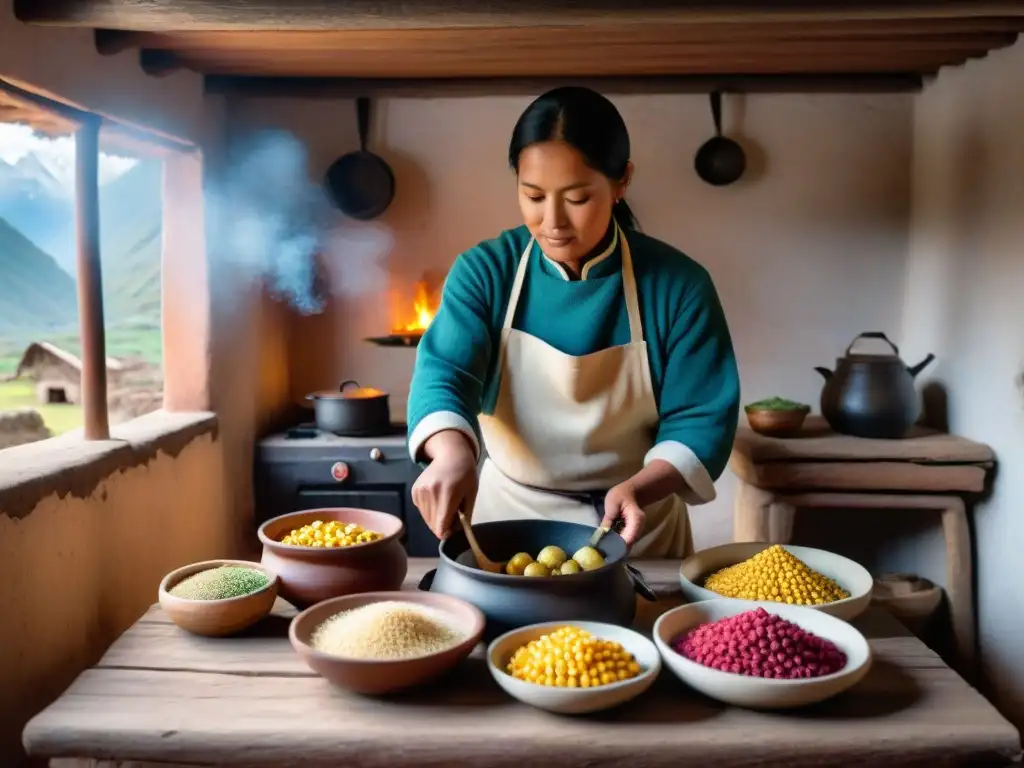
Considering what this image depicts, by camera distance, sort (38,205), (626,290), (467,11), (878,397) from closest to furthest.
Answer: (626,290) < (467,11) < (38,205) < (878,397)

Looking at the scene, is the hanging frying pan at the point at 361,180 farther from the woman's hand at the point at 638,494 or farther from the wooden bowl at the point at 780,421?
the woman's hand at the point at 638,494

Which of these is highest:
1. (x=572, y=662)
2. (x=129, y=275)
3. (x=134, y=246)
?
(x=134, y=246)

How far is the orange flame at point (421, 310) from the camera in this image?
3.45 metres

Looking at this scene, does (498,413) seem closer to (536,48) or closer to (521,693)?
(521,693)

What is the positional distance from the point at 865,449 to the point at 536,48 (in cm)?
171

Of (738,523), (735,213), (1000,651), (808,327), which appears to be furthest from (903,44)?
(1000,651)

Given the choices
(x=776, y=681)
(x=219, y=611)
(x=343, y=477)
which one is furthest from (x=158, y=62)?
(x=776, y=681)

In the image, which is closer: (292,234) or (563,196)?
(563,196)

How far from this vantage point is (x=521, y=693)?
1.16 metres

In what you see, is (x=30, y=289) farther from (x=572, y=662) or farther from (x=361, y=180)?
(x=572, y=662)

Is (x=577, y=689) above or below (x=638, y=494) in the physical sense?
below

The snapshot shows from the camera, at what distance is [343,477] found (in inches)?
124

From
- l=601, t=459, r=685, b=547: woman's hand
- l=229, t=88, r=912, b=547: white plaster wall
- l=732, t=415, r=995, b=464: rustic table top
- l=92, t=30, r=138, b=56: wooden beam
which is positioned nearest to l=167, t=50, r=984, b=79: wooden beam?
l=229, t=88, r=912, b=547: white plaster wall

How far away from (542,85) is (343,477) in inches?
65.6
